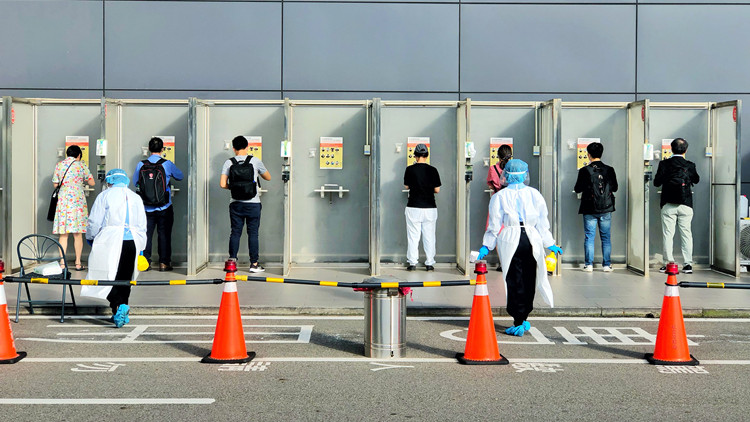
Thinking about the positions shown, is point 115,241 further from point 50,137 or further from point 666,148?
point 666,148

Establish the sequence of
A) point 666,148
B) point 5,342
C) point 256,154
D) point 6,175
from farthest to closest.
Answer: point 666,148
point 256,154
point 6,175
point 5,342

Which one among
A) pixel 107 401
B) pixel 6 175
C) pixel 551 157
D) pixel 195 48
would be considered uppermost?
pixel 195 48

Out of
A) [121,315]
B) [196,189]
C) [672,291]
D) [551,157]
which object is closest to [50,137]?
[196,189]

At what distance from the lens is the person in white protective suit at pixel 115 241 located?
9008 mm

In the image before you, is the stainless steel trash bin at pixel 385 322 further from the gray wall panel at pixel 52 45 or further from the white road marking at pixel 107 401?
the gray wall panel at pixel 52 45

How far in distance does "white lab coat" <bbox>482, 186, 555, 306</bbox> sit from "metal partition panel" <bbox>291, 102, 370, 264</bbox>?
5.05 metres

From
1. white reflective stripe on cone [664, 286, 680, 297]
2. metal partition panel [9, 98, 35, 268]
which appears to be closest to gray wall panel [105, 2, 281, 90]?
metal partition panel [9, 98, 35, 268]

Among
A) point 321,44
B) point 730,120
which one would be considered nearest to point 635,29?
point 730,120

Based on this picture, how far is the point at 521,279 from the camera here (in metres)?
8.78

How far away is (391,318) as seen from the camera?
768cm

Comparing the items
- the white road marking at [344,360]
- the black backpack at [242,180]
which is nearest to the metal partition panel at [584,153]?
the black backpack at [242,180]

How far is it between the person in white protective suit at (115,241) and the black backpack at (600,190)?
687cm

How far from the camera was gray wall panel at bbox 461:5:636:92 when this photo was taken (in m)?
15.7

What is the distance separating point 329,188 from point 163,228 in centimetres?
267
